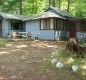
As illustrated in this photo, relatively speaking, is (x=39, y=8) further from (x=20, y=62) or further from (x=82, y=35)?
(x=20, y=62)

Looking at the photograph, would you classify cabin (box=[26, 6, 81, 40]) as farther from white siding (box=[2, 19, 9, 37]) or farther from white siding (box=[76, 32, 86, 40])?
white siding (box=[2, 19, 9, 37])

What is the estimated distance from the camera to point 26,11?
5256cm

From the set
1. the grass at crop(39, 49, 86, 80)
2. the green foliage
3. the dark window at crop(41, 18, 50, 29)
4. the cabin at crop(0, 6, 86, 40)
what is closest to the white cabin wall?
the cabin at crop(0, 6, 86, 40)

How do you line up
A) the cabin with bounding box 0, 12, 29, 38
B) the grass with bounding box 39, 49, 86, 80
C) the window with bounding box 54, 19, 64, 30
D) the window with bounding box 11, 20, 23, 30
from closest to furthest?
the grass with bounding box 39, 49, 86, 80 < the window with bounding box 54, 19, 64, 30 < the cabin with bounding box 0, 12, 29, 38 < the window with bounding box 11, 20, 23, 30

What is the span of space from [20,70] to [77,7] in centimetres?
3740

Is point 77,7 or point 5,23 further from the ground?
point 77,7

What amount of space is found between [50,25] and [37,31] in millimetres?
2208

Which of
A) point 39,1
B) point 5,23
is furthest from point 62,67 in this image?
point 39,1

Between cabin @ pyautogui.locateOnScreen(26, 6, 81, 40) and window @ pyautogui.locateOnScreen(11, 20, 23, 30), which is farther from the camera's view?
window @ pyautogui.locateOnScreen(11, 20, 23, 30)

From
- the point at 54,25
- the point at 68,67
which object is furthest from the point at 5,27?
the point at 68,67

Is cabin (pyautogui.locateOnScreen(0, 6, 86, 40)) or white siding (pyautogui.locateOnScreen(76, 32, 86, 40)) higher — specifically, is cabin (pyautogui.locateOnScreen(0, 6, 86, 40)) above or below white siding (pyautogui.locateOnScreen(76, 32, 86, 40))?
above

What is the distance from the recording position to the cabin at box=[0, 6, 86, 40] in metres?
27.7

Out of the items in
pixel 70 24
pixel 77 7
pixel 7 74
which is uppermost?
pixel 77 7

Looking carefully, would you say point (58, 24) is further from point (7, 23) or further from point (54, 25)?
point (7, 23)
